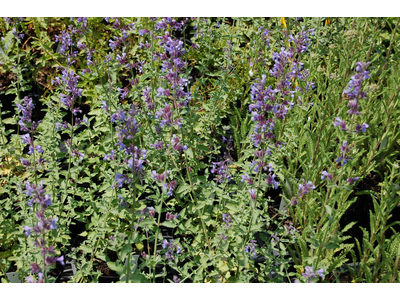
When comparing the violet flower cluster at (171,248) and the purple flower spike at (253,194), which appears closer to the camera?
the purple flower spike at (253,194)

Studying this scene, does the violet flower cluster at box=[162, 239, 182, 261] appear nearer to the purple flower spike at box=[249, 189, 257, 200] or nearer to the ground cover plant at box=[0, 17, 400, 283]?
the ground cover plant at box=[0, 17, 400, 283]

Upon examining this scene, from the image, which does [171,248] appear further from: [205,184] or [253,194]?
[253,194]

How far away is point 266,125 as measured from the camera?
85.3 inches

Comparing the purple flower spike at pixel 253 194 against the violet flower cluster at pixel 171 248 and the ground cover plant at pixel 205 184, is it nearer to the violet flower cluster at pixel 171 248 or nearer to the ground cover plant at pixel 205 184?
the ground cover plant at pixel 205 184

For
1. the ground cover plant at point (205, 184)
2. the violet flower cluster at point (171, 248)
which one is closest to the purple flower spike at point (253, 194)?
the ground cover plant at point (205, 184)

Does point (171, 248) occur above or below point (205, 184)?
below

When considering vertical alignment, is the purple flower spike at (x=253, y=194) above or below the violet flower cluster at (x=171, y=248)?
above

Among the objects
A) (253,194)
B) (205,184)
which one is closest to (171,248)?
(205,184)

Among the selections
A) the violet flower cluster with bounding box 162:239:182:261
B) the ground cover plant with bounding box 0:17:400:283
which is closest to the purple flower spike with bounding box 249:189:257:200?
the ground cover plant with bounding box 0:17:400:283

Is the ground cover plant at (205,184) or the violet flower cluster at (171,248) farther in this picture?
the violet flower cluster at (171,248)

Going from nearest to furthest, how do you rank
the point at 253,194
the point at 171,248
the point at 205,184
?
the point at 253,194 → the point at 171,248 → the point at 205,184

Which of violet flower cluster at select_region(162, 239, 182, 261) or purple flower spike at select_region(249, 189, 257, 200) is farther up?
purple flower spike at select_region(249, 189, 257, 200)

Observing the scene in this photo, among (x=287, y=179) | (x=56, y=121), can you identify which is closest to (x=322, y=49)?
(x=287, y=179)

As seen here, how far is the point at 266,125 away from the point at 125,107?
1.46 meters
